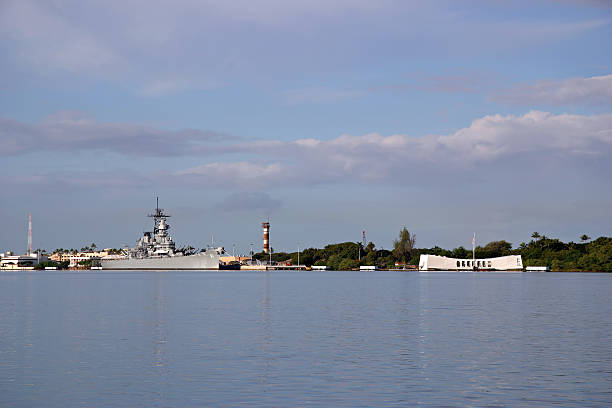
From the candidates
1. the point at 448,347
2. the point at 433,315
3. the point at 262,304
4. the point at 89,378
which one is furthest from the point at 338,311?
the point at 89,378

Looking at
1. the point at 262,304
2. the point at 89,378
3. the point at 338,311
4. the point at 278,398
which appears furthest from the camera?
the point at 262,304

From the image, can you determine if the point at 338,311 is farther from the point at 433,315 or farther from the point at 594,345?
the point at 594,345

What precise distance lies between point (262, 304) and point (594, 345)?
4348 cm

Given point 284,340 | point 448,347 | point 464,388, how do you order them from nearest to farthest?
point 464,388 → point 448,347 → point 284,340

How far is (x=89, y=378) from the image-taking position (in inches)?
1241

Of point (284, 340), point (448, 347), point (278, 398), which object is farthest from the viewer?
point (284, 340)

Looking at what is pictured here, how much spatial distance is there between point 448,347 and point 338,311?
27696 millimetres

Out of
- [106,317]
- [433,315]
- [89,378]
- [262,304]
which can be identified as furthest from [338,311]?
[89,378]

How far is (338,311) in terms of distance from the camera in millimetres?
68688

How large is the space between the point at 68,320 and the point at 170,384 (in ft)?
105

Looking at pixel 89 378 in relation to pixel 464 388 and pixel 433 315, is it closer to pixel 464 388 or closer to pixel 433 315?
pixel 464 388

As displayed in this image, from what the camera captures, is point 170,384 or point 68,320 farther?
point 68,320

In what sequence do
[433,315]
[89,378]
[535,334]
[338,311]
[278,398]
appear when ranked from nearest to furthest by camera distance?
1. [278,398]
2. [89,378]
3. [535,334]
4. [433,315]
5. [338,311]

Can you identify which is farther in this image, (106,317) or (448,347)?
(106,317)
